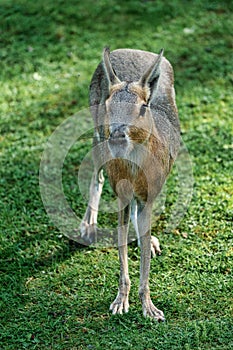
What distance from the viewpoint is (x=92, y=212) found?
238 inches

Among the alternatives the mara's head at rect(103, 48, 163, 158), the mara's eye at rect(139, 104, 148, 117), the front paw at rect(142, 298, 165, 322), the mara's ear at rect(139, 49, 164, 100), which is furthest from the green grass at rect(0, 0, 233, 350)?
the mara's ear at rect(139, 49, 164, 100)

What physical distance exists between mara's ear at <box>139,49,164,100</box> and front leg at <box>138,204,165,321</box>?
0.90 metres

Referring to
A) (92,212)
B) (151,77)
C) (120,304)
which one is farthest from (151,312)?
(151,77)

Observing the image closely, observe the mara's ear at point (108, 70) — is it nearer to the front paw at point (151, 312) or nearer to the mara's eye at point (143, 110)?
the mara's eye at point (143, 110)

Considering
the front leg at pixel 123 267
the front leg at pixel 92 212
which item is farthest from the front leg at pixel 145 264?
the front leg at pixel 92 212

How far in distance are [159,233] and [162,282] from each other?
70 cm

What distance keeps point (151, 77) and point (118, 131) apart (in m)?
0.49

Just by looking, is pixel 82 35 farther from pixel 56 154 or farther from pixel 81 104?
pixel 56 154

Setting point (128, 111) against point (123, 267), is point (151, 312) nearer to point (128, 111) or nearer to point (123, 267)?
point (123, 267)

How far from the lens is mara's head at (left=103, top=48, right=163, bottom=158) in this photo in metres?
4.13

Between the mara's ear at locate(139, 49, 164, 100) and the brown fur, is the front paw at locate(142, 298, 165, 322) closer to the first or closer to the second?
the brown fur

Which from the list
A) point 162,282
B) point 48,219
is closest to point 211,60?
point 48,219

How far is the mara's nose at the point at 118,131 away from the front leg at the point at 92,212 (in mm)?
1846

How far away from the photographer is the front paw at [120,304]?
500cm
